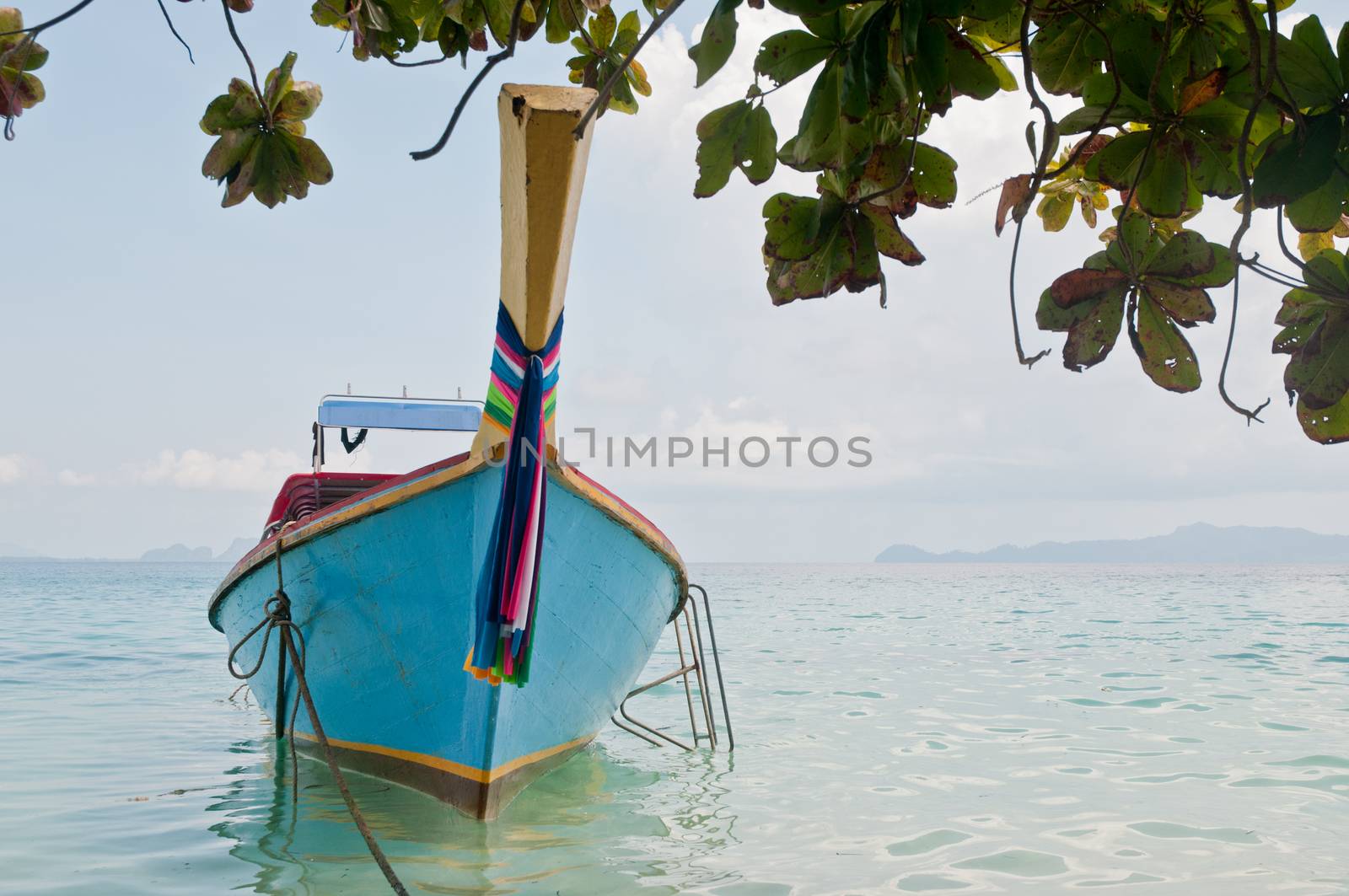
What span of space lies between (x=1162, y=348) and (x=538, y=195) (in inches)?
78.3

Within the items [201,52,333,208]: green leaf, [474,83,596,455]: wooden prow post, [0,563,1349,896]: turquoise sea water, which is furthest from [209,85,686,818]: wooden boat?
[201,52,333,208]: green leaf

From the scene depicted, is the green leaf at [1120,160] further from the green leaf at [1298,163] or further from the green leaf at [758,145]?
the green leaf at [758,145]

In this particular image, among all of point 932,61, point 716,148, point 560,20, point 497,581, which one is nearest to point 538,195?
point 560,20

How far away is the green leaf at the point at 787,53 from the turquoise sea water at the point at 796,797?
3.11 m

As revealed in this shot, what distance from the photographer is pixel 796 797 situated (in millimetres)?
4945

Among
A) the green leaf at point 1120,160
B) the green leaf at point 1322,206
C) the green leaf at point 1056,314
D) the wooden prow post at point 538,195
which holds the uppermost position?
the wooden prow post at point 538,195

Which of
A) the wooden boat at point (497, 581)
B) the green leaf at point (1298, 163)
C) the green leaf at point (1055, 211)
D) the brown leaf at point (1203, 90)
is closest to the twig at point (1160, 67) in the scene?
the brown leaf at point (1203, 90)

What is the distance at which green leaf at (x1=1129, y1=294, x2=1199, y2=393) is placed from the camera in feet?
4.07

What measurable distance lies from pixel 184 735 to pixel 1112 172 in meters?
7.56

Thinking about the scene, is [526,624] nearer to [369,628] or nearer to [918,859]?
[369,628]

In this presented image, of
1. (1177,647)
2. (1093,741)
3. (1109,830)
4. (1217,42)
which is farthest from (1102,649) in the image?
(1217,42)

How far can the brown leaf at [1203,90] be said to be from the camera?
1.17 m

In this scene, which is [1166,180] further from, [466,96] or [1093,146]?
[466,96]

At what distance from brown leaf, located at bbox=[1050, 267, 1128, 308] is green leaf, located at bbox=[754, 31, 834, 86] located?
41 cm
